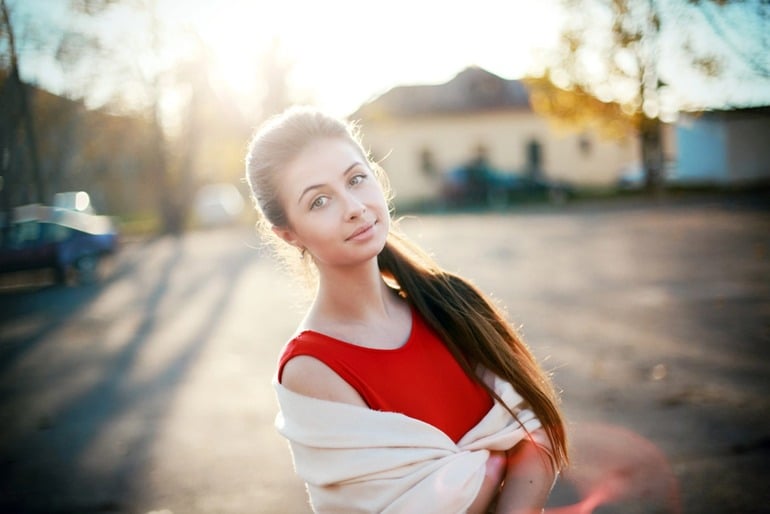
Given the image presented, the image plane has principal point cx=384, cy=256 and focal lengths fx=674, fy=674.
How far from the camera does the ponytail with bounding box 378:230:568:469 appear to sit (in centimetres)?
208

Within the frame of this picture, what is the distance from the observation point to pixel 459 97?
140 feet

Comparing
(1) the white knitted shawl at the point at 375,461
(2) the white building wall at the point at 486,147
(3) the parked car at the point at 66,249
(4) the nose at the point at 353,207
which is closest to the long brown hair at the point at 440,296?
(4) the nose at the point at 353,207

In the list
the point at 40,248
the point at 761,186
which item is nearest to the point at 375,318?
the point at 40,248

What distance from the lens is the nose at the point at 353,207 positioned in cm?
186

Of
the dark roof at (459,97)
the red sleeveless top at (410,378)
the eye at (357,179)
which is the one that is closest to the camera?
the red sleeveless top at (410,378)

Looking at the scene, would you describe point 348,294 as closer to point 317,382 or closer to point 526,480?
point 317,382

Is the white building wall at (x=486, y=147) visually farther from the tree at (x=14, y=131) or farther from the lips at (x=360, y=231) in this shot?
the lips at (x=360, y=231)

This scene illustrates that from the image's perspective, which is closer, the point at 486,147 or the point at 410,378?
the point at 410,378

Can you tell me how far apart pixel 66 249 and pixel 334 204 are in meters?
15.6

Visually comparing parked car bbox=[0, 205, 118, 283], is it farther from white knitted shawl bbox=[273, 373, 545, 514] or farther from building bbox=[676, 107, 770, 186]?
building bbox=[676, 107, 770, 186]

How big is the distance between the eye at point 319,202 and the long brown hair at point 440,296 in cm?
12

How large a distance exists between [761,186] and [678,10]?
2745cm

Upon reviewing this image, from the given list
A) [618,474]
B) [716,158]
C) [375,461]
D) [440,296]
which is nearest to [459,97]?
[716,158]

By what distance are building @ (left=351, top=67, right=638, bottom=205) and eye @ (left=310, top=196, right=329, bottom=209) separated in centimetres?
3881
